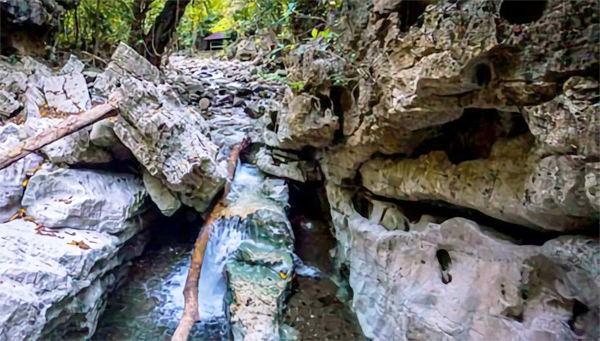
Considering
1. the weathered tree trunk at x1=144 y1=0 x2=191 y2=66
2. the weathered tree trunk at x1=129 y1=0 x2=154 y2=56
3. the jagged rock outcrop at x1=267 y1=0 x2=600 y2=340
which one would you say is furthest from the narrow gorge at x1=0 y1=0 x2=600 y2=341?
the weathered tree trunk at x1=144 y1=0 x2=191 y2=66

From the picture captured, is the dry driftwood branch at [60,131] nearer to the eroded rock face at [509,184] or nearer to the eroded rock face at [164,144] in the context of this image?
the eroded rock face at [164,144]

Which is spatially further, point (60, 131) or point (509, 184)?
point (60, 131)

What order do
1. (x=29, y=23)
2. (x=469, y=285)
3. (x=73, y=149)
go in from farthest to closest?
(x=29, y=23) < (x=73, y=149) < (x=469, y=285)

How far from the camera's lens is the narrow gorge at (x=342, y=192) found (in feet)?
8.38

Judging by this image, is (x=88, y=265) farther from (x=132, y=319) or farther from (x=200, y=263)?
(x=200, y=263)

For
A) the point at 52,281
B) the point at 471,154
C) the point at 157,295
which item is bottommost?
the point at 157,295

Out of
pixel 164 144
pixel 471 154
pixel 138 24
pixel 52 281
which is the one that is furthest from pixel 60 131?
pixel 138 24

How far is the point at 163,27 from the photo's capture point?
9.30m

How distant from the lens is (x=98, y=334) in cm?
450

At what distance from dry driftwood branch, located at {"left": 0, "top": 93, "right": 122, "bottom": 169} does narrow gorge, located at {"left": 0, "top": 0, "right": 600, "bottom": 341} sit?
4 cm

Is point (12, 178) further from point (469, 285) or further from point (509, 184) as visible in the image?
point (509, 184)

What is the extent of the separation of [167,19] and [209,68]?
151 inches

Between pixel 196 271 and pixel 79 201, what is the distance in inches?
67.5

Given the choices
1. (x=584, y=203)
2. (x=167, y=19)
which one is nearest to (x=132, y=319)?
(x=584, y=203)
